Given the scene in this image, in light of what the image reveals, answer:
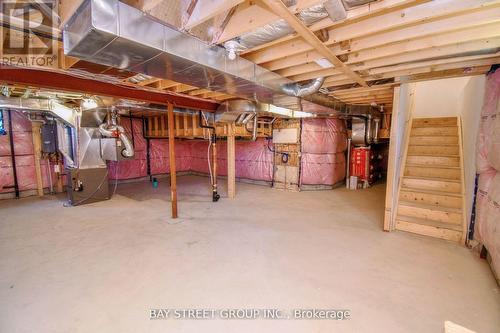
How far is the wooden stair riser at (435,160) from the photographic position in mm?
3525

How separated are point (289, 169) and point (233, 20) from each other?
4.89 metres

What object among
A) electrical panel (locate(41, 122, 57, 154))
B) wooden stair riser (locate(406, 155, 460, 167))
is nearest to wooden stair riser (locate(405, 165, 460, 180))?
wooden stair riser (locate(406, 155, 460, 167))

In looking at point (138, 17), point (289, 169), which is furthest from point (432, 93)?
point (138, 17)

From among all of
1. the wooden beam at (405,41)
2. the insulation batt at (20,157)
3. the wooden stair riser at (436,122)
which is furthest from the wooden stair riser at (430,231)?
the insulation batt at (20,157)

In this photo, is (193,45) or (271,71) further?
(271,71)

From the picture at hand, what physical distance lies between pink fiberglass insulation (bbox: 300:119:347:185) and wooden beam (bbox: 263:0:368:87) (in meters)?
3.51

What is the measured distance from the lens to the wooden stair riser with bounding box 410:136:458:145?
150 inches

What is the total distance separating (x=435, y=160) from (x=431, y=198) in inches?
28.5

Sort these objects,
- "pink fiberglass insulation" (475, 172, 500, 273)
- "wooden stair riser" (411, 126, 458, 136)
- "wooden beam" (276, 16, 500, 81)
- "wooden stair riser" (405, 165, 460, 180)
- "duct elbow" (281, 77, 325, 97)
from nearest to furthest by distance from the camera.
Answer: "wooden beam" (276, 16, 500, 81)
"pink fiberglass insulation" (475, 172, 500, 273)
"duct elbow" (281, 77, 325, 97)
"wooden stair riser" (405, 165, 460, 180)
"wooden stair riser" (411, 126, 458, 136)

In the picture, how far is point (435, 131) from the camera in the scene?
408cm

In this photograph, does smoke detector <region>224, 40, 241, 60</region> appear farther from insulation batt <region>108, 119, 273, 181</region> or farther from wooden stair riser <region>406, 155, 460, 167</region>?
insulation batt <region>108, 119, 273, 181</region>

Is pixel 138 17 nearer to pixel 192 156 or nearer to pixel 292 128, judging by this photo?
pixel 292 128

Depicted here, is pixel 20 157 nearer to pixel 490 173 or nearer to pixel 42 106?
pixel 42 106

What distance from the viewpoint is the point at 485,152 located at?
255 cm
